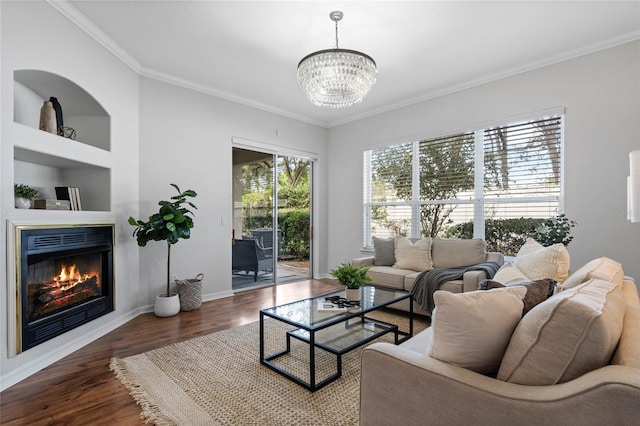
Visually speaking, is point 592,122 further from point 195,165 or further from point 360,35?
point 195,165

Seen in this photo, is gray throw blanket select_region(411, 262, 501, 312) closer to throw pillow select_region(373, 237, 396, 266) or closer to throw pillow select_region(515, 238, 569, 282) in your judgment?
throw pillow select_region(515, 238, 569, 282)

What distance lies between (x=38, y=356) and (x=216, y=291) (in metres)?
2.22

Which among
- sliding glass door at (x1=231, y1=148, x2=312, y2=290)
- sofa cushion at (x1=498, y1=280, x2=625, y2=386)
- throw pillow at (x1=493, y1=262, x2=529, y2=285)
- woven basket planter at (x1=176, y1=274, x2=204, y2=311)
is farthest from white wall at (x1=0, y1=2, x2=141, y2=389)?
throw pillow at (x1=493, y1=262, x2=529, y2=285)

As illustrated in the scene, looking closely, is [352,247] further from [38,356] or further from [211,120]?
[38,356]

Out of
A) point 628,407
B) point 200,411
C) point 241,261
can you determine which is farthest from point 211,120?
point 628,407

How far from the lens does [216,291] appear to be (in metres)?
4.54

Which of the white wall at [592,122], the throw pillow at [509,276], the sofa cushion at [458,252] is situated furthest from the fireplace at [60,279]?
the white wall at [592,122]

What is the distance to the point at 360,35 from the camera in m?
3.14

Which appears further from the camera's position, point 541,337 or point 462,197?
point 462,197

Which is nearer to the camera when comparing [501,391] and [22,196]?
[501,391]

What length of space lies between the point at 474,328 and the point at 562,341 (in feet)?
0.84

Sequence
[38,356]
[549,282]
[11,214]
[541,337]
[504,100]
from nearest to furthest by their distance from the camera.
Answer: [541,337]
[549,282]
[11,214]
[38,356]
[504,100]

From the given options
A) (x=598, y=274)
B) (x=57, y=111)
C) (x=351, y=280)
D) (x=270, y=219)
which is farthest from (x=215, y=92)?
(x=598, y=274)

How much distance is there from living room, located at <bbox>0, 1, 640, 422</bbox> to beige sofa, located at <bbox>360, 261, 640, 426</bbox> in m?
2.61
